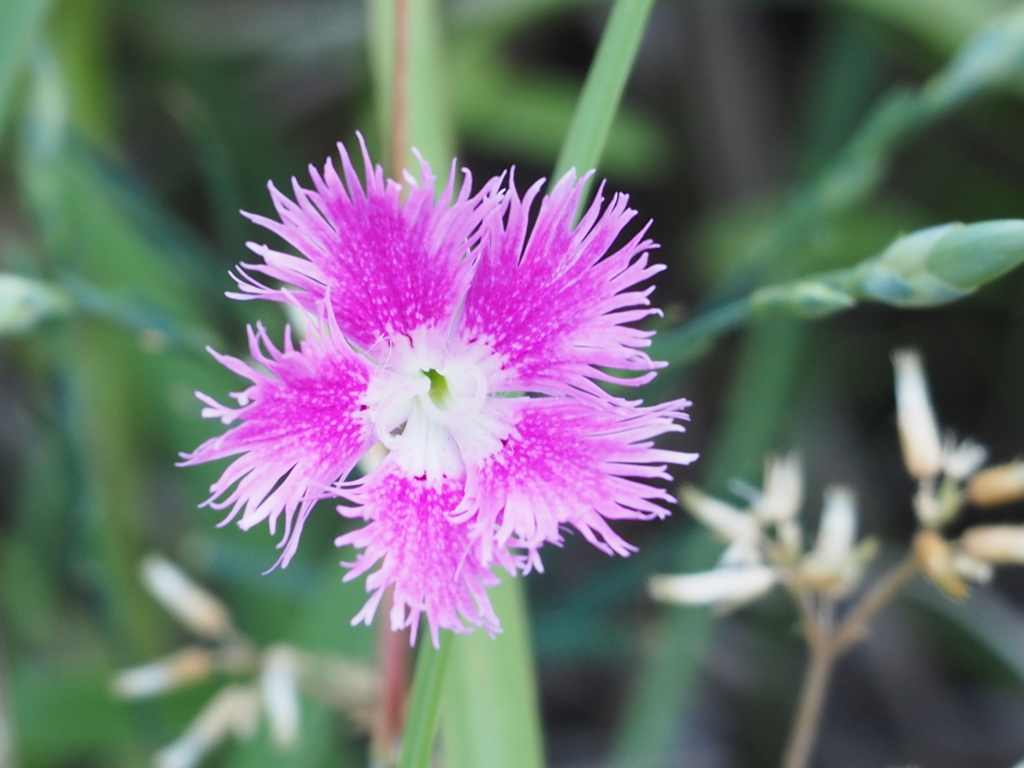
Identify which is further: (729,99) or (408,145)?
(729,99)

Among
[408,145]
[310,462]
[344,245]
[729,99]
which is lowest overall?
[310,462]

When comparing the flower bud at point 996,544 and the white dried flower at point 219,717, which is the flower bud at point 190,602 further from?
the flower bud at point 996,544

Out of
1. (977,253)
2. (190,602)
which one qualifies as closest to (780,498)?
(977,253)

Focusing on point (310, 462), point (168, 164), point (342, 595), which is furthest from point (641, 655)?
point (168, 164)

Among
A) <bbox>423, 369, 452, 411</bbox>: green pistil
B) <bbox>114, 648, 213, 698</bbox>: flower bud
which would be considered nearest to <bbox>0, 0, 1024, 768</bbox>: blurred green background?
<bbox>114, 648, 213, 698</bbox>: flower bud

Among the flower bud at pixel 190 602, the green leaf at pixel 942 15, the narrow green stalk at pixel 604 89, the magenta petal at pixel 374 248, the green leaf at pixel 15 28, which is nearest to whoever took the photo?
the magenta petal at pixel 374 248

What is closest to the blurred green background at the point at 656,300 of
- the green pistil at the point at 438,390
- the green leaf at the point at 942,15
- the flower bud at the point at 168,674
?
the green leaf at the point at 942,15

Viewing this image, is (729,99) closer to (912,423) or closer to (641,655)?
(641,655)
